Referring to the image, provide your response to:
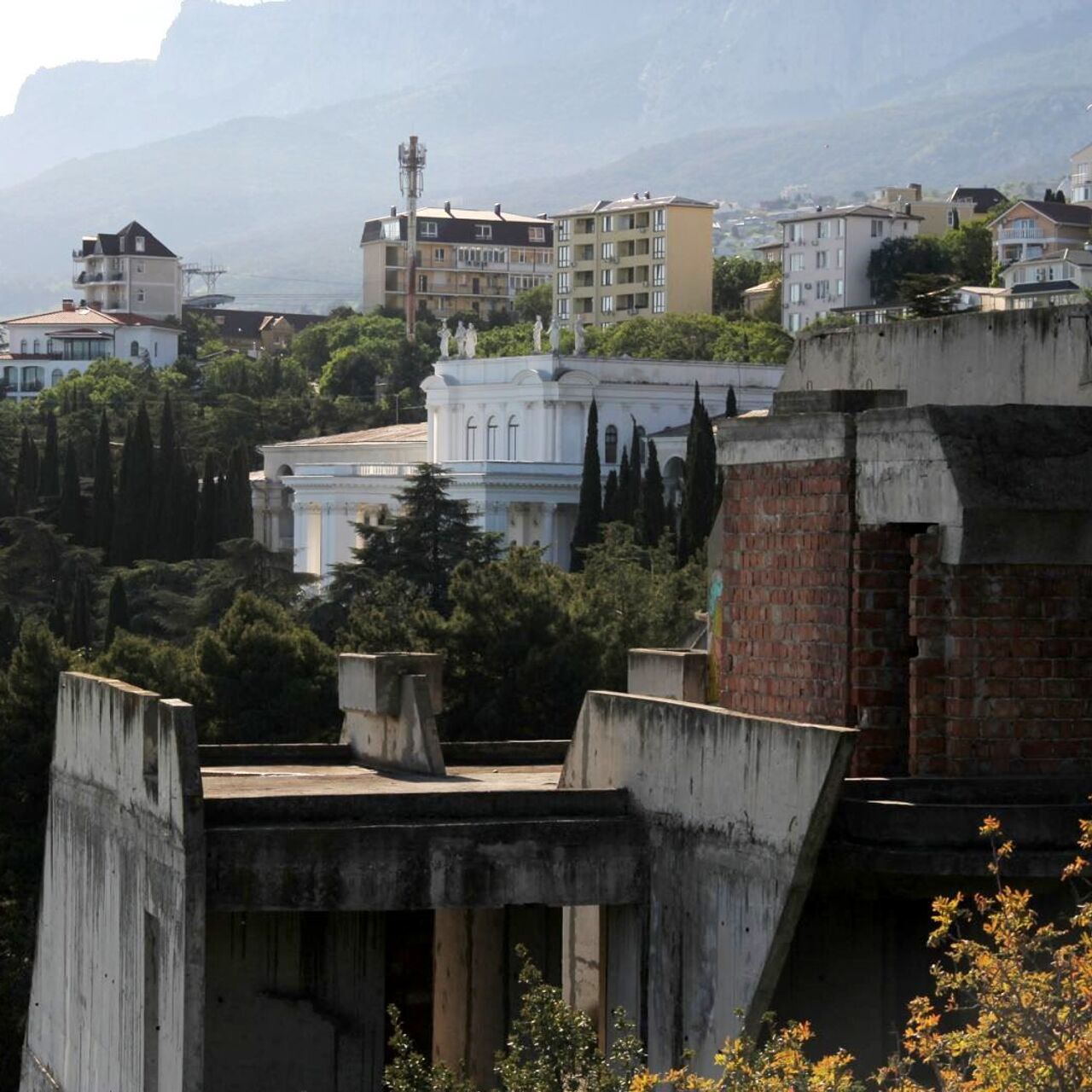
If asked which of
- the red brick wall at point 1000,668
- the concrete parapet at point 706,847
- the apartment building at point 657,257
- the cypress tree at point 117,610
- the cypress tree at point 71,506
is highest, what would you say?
the apartment building at point 657,257

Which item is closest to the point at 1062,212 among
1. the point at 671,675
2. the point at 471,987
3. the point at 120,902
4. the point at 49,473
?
the point at 49,473

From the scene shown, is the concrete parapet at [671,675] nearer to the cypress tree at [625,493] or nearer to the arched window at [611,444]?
the cypress tree at [625,493]

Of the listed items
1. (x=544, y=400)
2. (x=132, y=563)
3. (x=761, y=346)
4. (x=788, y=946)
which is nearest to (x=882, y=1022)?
(x=788, y=946)

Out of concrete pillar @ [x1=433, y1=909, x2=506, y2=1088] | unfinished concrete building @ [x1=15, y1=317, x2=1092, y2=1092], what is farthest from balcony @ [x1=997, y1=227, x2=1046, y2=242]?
concrete pillar @ [x1=433, y1=909, x2=506, y2=1088]

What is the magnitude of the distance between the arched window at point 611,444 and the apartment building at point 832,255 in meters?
50.9

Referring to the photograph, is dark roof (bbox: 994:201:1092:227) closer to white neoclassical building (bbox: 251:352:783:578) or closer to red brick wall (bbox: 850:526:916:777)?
white neoclassical building (bbox: 251:352:783:578)

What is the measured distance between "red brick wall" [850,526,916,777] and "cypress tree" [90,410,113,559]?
88150mm

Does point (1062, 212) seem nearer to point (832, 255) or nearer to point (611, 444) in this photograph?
point (832, 255)

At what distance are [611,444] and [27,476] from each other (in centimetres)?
2699

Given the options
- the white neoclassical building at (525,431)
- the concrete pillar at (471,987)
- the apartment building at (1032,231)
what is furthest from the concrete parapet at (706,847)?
the apartment building at (1032,231)

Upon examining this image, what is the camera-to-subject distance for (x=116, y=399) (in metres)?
157

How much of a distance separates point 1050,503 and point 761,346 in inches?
5475

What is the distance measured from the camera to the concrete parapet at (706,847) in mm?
13250

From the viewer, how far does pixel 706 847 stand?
46.9 ft
